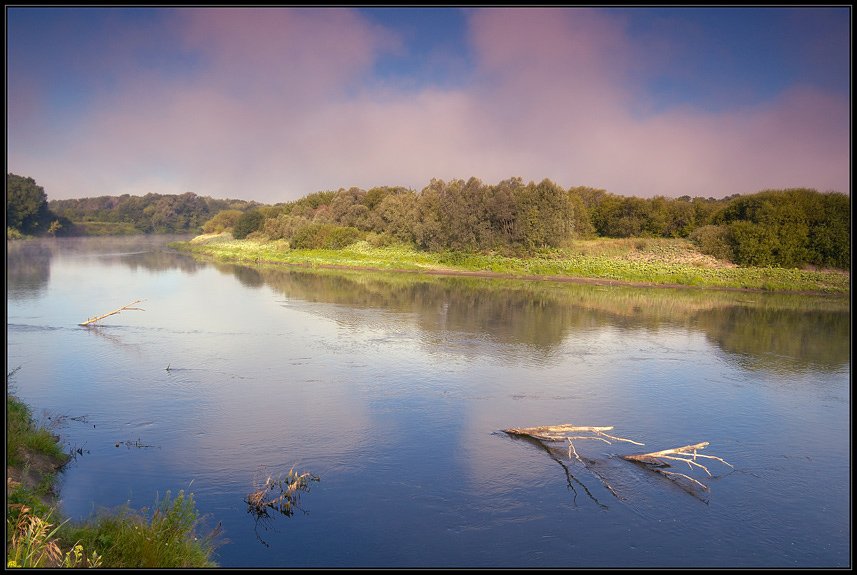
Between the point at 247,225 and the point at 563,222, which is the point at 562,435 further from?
the point at 247,225

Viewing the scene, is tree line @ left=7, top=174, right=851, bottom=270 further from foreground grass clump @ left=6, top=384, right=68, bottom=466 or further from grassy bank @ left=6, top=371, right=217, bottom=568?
grassy bank @ left=6, top=371, right=217, bottom=568

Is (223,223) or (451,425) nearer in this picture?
(451,425)

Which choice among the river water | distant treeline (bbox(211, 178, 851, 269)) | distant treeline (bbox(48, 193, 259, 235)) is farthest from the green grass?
distant treeline (bbox(48, 193, 259, 235))

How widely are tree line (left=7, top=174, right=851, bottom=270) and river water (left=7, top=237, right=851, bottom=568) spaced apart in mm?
18683

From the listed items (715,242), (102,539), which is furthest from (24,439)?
(715,242)

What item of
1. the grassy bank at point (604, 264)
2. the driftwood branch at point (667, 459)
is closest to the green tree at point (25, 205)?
the grassy bank at point (604, 264)

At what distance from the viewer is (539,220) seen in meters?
50.2

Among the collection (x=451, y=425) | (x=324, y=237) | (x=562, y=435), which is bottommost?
(x=451, y=425)

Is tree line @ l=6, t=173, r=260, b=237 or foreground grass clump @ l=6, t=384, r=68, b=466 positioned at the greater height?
tree line @ l=6, t=173, r=260, b=237

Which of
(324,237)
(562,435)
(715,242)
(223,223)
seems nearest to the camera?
(562,435)

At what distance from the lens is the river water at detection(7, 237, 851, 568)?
952 centimetres

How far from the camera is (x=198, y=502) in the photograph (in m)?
10.1

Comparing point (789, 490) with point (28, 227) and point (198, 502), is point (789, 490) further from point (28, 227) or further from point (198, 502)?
point (28, 227)

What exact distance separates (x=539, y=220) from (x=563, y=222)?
6.89ft
